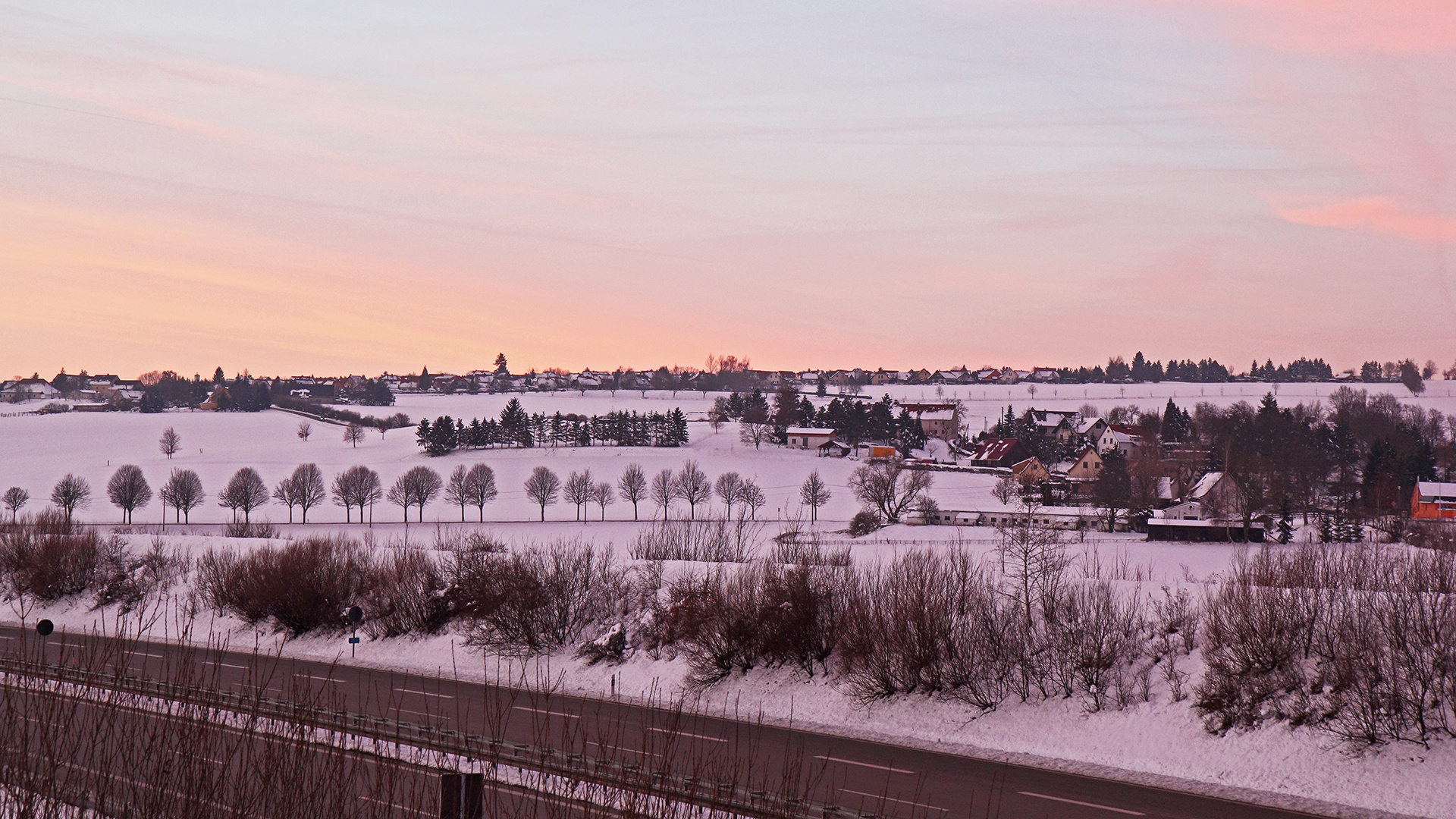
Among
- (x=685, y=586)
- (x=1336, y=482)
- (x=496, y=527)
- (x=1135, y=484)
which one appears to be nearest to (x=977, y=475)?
(x=1135, y=484)

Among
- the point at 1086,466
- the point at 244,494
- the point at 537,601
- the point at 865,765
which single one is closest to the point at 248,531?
the point at 244,494

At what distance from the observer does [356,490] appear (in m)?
107

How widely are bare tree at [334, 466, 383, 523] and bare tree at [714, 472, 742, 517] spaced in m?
35.7

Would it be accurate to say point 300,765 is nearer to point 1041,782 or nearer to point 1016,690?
point 1041,782

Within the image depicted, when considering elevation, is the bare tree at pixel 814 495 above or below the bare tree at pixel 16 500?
above

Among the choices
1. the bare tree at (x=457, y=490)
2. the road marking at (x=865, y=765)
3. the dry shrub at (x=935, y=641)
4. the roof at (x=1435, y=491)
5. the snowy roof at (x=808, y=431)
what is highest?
the snowy roof at (x=808, y=431)

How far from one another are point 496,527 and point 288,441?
77981 mm

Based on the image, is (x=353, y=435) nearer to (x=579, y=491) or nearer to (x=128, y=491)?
(x=128, y=491)

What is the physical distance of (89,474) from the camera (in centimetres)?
12562

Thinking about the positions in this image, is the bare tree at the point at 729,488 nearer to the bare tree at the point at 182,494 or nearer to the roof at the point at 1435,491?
the bare tree at the point at 182,494

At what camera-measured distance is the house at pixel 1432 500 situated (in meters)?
85.9

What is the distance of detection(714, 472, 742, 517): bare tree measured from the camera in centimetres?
10819

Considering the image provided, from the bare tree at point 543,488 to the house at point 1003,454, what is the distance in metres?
59.8

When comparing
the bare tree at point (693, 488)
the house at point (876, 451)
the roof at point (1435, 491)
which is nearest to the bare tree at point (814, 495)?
the bare tree at point (693, 488)
